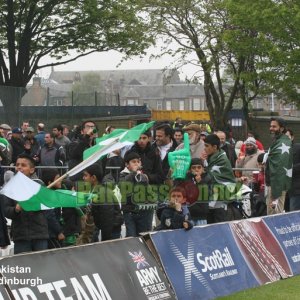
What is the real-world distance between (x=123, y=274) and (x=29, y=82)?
103 feet

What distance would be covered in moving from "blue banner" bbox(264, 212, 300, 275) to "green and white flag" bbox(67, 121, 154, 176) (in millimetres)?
2248

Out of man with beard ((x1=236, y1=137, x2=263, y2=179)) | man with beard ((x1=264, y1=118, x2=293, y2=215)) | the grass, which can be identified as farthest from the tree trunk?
the grass

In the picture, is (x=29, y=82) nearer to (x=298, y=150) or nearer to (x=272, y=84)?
(x=272, y=84)

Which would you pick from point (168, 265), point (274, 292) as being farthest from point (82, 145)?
point (274, 292)

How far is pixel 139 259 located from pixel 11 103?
18.7m

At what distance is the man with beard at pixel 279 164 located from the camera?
46.1 feet

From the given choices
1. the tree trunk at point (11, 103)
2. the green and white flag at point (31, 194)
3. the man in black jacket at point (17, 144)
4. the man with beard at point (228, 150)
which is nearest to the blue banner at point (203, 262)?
the green and white flag at point (31, 194)

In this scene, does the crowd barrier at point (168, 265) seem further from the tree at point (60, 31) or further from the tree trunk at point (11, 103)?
the tree at point (60, 31)

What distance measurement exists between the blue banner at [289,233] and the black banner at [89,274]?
3018 millimetres

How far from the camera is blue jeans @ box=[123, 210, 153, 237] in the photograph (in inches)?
457

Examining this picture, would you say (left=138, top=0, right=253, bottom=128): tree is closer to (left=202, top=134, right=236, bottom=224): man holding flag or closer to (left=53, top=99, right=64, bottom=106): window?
(left=53, top=99, right=64, bottom=106): window

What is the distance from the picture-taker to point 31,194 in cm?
896

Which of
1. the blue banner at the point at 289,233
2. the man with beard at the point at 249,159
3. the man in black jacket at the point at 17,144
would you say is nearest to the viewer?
the blue banner at the point at 289,233

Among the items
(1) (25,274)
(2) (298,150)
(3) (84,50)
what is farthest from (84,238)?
(3) (84,50)
